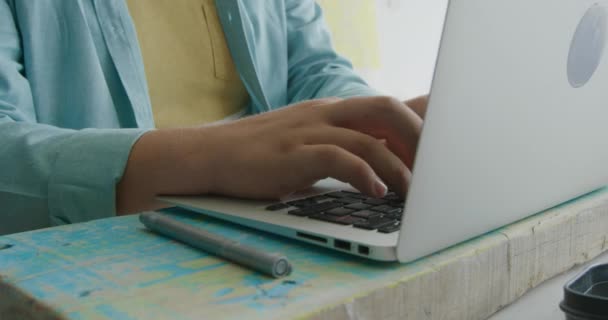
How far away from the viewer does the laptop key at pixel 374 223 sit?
30cm

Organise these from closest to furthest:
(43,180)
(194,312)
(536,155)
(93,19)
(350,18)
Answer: (194,312) → (536,155) → (43,180) → (93,19) → (350,18)

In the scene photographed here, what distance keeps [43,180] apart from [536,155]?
0.39m

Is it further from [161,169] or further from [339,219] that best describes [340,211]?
[161,169]

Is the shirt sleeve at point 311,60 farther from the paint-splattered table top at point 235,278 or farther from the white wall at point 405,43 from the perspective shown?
the white wall at point 405,43

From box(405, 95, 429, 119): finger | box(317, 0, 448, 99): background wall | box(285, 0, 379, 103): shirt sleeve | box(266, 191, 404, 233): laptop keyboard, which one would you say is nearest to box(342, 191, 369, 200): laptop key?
box(266, 191, 404, 233): laptop keyboard

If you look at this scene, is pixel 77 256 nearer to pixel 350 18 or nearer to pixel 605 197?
pixel 605 197

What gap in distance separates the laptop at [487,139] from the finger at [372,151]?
2 cm

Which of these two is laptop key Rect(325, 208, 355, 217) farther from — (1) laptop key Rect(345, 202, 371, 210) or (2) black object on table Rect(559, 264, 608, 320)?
(2) black object on table Rect(559, 264, 608, 320)

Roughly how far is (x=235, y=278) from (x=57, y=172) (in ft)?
0.87

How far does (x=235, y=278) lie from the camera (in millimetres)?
260

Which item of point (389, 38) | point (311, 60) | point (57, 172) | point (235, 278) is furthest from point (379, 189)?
point (389, 38)

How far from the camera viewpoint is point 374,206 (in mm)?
354

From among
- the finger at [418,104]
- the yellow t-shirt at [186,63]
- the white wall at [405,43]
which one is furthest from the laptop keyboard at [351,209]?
the white wall at [405,43]

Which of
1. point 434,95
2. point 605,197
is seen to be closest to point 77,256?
point 434,95
